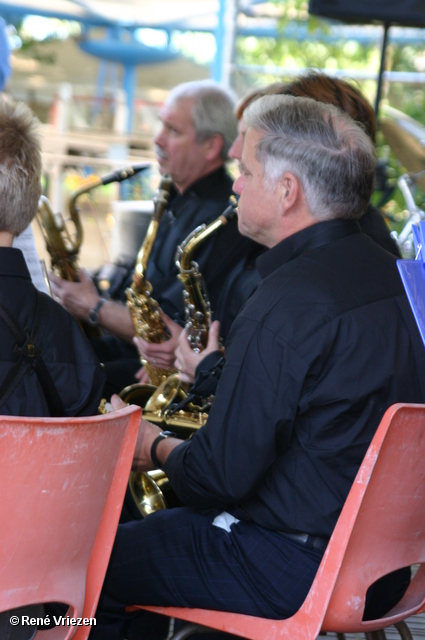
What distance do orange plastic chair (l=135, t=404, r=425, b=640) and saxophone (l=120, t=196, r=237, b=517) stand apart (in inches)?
22.0

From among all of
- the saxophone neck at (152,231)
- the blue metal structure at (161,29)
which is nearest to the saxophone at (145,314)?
the saxophone neck at (152,231)

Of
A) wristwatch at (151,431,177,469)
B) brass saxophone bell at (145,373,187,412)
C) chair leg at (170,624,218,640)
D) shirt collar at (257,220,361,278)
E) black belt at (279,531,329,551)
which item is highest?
shirt collar at (257,220,361,278)

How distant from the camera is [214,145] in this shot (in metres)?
3.12

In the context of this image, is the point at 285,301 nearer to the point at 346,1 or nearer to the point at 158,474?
the point at 158,474

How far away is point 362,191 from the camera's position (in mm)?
1668

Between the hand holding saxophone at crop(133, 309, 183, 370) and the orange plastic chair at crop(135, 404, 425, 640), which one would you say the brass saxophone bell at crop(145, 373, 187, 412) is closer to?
the hand holding saxophone at crop(133, 309, 183, 370)

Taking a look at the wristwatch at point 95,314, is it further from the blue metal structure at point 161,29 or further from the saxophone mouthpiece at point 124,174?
the blue metal structure at point 161,29

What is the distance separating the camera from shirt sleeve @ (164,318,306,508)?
4.76 ft

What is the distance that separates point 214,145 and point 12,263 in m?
1.72

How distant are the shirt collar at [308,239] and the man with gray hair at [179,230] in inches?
40.2

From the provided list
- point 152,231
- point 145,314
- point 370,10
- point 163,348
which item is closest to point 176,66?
point 370,10

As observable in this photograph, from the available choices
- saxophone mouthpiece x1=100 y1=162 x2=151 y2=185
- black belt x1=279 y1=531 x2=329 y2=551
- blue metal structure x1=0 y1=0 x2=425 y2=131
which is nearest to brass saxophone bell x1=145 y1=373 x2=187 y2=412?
black belt x1=279 y1=531 x2=329 y2=551

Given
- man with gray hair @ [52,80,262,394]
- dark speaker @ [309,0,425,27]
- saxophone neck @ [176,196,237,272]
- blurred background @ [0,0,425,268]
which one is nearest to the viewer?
saxophone neck @ [176,196,237,272]

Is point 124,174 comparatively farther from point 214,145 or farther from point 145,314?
point 145,314
